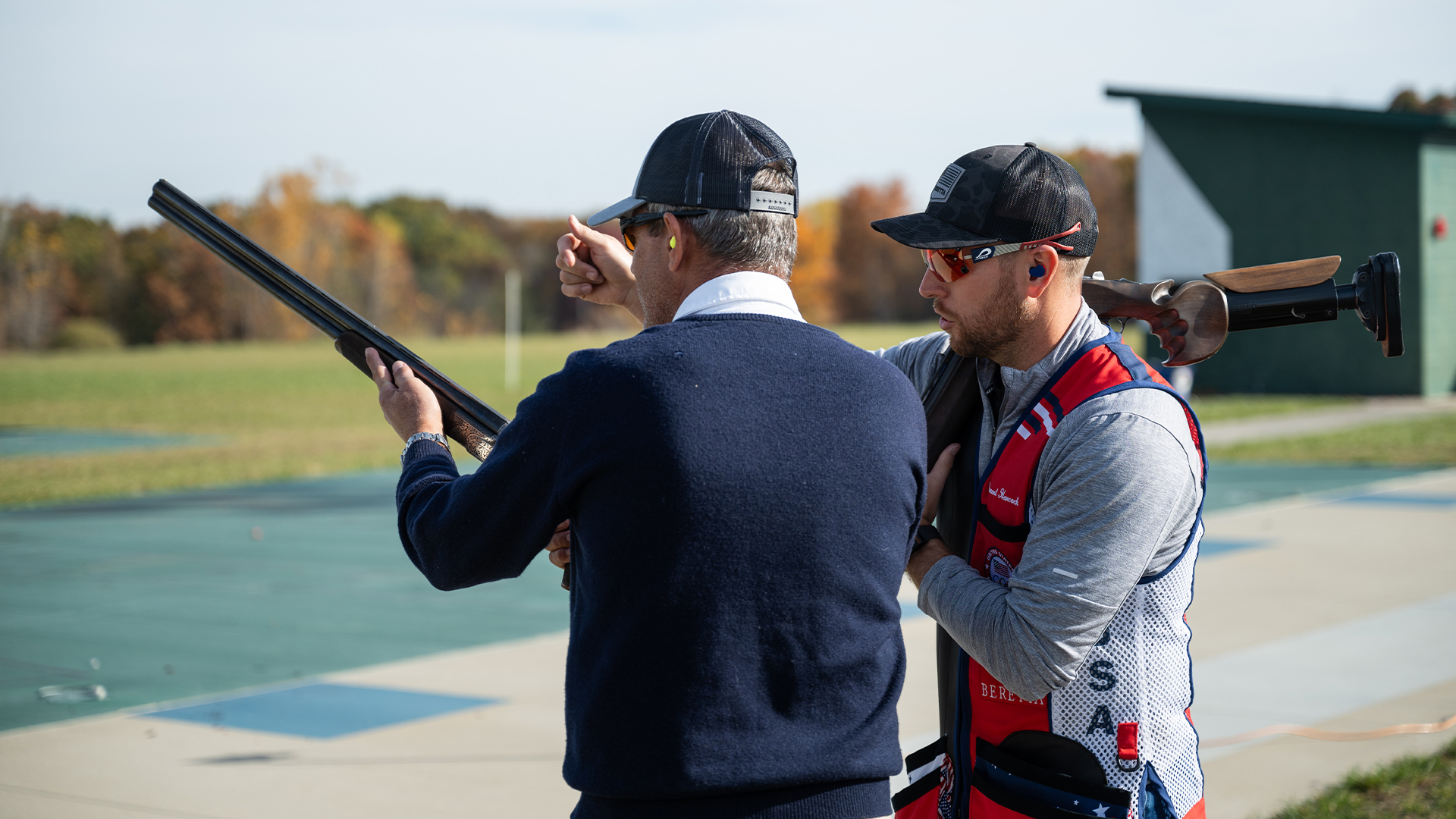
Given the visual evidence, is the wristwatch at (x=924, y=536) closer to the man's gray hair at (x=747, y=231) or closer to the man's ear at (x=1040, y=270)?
the man's ear at (x=1040, y=270)

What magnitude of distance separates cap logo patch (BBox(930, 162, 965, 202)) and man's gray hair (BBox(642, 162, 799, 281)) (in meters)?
0.33

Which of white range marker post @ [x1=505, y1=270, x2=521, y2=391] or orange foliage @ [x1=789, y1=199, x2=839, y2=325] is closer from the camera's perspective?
white range marker post @ [x1=505, y1=270, x2=521, y2=391]

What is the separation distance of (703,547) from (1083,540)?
2.12 feet

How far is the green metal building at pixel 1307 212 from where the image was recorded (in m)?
27.3

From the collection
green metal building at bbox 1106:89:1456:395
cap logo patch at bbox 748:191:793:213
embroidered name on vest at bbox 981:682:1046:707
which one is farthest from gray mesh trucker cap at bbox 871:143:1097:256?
green metal building at bbox 1106:89:1456:395

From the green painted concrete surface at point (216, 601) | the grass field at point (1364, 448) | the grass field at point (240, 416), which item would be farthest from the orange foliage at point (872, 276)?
the green painted concrete surface at point (216, 601)

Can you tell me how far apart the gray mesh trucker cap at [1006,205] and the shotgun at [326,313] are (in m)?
0.87

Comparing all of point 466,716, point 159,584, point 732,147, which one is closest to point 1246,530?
point 466,716

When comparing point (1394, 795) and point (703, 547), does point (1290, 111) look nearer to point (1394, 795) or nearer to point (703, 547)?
point (1394, 795)

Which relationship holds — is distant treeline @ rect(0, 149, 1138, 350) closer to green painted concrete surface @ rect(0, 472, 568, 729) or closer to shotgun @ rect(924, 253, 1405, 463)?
green painted concrete surface @ rect(0, 472, 568, 729)

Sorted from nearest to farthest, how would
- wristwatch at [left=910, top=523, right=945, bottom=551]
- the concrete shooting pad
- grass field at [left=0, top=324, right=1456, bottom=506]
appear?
1. wristwatch at [left=910, top=523, right=945, bottom=551]
2. the concrete shooting pad
3. grass field at [left=0, top=324, right=1456, bottom=506]

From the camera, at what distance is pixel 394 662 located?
7434 mm

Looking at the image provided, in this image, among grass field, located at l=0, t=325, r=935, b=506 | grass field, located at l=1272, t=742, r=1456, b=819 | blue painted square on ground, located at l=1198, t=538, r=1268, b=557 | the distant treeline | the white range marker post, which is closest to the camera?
grass field, located at l=1272, t=742, r=1456, b=819

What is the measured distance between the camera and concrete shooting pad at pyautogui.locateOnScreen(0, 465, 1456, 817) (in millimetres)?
5254
